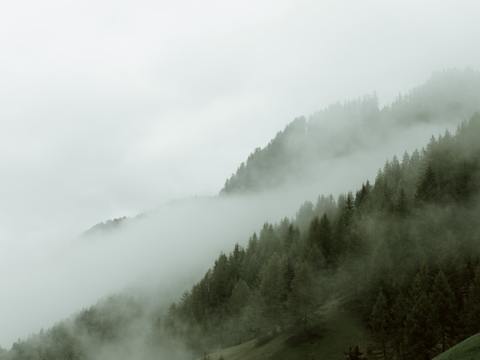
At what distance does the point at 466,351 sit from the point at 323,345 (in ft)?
122

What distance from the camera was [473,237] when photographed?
10969cm

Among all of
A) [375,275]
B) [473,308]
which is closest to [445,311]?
[473,308]

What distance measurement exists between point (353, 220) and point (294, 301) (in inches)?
1172

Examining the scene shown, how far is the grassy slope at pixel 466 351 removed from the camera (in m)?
58.9

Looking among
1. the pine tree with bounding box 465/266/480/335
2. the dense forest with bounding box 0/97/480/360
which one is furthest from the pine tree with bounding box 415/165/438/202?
the pine tree with bounding box 465/266/480/335

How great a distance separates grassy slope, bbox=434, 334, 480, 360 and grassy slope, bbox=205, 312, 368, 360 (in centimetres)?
2777

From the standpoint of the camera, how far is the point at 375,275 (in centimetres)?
10688

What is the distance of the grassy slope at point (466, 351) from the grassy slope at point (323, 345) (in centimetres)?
2777

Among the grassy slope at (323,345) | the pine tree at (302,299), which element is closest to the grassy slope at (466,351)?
the grassy slope at (323,345)

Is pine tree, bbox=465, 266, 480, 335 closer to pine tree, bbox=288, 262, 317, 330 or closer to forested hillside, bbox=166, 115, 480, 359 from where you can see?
forested hillside, bbox=166, 115, 480, 359

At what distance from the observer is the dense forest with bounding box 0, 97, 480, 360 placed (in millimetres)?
84188

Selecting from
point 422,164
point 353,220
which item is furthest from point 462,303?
→ point 422,164

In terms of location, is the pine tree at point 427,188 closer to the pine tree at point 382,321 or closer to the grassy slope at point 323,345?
the grassy slope at point 323,345

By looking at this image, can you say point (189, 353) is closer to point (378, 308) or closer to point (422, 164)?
point (378, 308)
